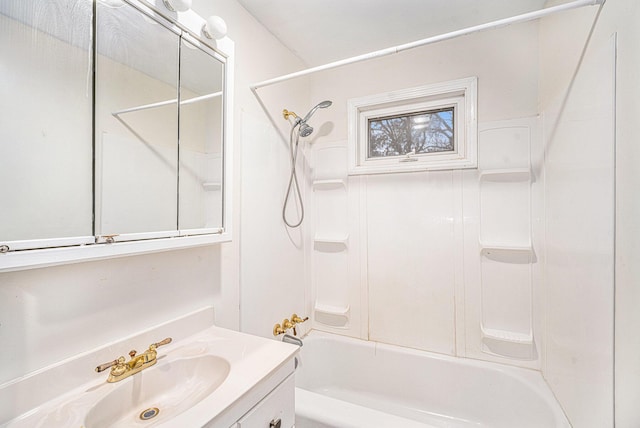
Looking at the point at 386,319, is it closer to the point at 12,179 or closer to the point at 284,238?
the point at 284,238

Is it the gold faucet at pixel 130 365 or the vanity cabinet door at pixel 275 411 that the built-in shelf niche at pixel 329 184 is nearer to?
the vanity cabinet door at pixel 275 411

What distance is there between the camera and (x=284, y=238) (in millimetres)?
1973

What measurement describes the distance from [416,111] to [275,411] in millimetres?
1937

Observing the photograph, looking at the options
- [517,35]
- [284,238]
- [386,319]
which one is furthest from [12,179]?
[517,35]

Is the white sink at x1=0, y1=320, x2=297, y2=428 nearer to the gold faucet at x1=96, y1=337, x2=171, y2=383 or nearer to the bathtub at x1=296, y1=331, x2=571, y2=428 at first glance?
the gold faucet at x1=96, y1=337, x2=171, y2=383

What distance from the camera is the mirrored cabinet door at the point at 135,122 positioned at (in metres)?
0.90

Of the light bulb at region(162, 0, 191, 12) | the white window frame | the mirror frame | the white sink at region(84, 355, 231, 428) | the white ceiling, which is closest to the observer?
the mirror frame

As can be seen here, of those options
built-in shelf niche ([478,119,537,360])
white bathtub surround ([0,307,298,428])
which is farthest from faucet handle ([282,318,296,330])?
built-in shelf niche ([478,119,537,360])

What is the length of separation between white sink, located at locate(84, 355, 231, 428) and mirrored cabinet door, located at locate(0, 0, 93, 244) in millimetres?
498

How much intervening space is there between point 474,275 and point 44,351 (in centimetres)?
204

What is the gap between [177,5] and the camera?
1034mm

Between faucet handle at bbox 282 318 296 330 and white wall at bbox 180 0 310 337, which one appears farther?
faucet handle at bbox 282 318 296 330

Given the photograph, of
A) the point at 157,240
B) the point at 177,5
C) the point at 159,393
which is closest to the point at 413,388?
the point at 159,393

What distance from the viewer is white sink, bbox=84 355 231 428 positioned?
849mm
